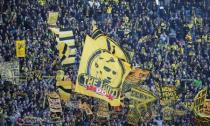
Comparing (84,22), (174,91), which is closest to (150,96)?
(174,91)

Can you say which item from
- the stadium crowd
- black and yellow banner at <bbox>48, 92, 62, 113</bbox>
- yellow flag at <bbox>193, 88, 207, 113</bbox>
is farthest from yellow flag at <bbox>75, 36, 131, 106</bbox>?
yellow flag at <bbox>193, 88, 207, 113</bbox>

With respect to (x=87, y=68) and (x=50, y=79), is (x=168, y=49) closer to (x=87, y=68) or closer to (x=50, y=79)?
(x=87, y=68)

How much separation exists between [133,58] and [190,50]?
1.56m

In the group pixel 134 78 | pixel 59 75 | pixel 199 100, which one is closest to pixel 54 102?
pixel 59 75

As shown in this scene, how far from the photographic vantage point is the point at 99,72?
16172 millimetres

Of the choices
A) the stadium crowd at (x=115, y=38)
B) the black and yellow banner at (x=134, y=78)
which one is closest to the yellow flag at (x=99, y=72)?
the black and yellow banner at (x=134, y=78)

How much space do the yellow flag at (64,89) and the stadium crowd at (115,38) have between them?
0.74 ft

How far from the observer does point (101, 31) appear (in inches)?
640

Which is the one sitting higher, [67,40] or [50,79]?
[67,40]

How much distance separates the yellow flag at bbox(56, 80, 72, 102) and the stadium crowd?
0.23 metres

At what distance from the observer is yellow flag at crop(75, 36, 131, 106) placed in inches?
633

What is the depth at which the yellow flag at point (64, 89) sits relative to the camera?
1608cm

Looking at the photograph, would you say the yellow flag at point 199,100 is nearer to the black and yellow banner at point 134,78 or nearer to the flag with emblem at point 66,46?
the black and yellow banner at point 134,78

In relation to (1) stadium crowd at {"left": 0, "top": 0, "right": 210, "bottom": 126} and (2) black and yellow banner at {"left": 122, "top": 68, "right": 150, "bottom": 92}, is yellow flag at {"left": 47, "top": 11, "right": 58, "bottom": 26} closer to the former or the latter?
(1) stadium crowd at {"left": 0, "top": 0, "right": 210, "bottom": 126}
